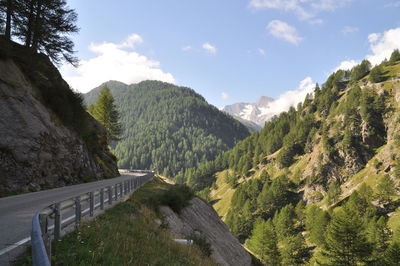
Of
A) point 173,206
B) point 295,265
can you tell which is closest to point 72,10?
point 173,206

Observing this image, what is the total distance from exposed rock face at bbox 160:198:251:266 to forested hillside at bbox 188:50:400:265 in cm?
3321

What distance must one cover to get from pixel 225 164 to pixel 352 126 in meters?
90.7

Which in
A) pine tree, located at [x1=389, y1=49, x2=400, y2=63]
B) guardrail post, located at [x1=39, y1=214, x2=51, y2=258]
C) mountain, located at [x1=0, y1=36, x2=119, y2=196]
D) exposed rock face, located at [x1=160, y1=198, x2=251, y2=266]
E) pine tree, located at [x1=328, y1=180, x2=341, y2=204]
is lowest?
pine tree, located at [x1=328, y1=180, x2=341, y2=204]

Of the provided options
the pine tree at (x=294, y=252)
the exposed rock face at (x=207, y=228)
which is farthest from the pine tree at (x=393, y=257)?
the exposed rock face at (x=207, y=228)

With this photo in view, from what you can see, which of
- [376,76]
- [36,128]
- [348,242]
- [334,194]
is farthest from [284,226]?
[376,76]

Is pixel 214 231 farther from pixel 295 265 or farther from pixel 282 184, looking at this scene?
pixel 282 184

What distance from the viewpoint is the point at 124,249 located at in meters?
6.55

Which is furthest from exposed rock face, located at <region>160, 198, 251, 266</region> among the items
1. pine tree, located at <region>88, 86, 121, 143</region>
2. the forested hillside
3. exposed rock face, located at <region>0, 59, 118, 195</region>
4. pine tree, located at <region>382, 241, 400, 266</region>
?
pine tree, located at <region>382, 241, 400, 266</region>

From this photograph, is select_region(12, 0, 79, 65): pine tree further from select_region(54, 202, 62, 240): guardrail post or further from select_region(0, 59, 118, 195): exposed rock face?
select_region(54, 202, 62, 240): guardrail post

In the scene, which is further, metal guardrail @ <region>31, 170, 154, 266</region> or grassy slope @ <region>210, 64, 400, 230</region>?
grassy slope @ <region>210, 64, 400, 230</region>

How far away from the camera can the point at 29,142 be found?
57.9ft

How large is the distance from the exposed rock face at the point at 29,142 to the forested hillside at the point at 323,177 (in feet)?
155

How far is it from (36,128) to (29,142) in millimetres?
1681

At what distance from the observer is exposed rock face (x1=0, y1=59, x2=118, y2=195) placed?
1595cm
